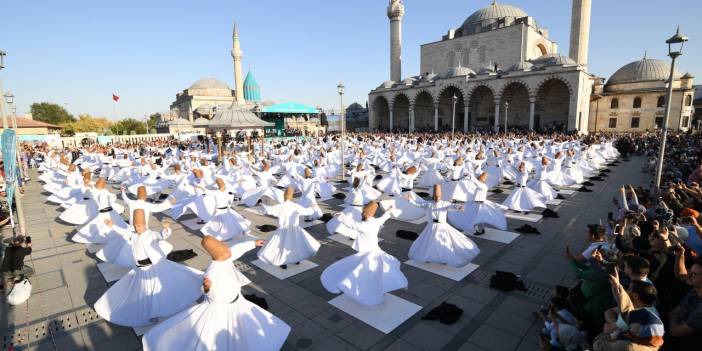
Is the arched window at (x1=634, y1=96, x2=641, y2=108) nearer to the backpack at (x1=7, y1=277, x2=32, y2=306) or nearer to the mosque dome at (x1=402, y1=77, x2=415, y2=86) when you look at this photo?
the mosque dome at (x1=402, y1=77, x2=415, y2=86)

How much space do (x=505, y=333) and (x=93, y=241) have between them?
9316mm

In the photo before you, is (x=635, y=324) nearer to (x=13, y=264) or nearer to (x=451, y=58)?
(x=13, y=264)

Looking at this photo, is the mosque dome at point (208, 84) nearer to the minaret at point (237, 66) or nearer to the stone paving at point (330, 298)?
the minaret at point (237, 66)

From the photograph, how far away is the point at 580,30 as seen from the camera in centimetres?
4603

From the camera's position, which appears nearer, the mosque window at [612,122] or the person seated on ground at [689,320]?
the person seated on ground at [689,320]

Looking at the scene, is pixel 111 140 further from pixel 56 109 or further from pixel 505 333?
pixel 56 109

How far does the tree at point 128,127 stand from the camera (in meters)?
73.7

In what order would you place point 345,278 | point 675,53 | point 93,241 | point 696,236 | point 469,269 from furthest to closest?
point 93,241, point 675,53, point 469,269, point 345,278, point 696,236

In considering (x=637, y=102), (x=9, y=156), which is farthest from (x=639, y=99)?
(x=9, y=156)

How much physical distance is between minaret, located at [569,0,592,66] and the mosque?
12cm

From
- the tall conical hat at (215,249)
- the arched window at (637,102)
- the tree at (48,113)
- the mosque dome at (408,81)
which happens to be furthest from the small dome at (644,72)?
the tree at (48,113)

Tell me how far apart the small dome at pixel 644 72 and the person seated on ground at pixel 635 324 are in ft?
199

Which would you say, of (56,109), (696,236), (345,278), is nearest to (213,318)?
(345,278)

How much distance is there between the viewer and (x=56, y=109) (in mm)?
79625
